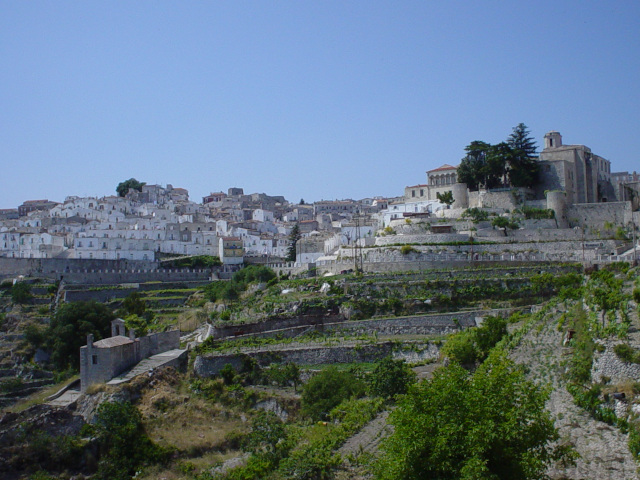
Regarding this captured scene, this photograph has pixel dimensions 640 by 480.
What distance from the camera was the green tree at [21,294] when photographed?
4369cm

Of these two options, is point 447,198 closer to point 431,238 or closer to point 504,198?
point 504,198

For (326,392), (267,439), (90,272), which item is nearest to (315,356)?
(326,392)

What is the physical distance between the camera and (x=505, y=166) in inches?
1911

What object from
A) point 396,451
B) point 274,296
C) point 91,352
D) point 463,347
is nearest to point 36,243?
point 274,296

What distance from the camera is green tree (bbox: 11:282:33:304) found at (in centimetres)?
4369

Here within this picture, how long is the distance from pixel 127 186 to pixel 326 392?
223 feet

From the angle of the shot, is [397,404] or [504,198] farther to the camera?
[504,198]

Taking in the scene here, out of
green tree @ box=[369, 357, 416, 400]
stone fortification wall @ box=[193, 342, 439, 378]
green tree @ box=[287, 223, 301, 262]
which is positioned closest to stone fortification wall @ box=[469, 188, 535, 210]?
green tree @ box=[287, 223, 301, 262]

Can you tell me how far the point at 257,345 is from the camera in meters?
29.5

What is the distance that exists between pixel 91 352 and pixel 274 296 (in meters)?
13.4

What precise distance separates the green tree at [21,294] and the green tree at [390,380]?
2899 centimetres

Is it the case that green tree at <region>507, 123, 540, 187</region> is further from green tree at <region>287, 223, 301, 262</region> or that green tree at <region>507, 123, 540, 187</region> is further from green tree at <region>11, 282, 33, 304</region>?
green tree at <region>11, 282, 33, 304</region>

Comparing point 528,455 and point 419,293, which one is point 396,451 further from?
point 419,293

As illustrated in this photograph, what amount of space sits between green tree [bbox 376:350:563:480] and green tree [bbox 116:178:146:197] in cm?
7634
